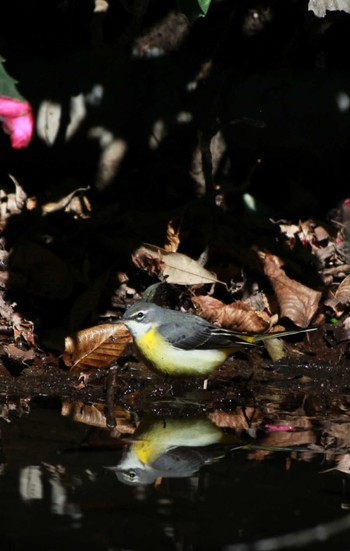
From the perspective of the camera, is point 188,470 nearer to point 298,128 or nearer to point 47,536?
point 47,536

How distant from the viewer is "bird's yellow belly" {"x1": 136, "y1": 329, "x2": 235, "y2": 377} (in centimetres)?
586

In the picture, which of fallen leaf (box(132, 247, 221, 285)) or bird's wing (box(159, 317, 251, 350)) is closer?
bird's wing (box(159, 317, 251, 350))

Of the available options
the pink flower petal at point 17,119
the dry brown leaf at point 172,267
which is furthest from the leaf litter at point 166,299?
the pink flower petal at point 17,119

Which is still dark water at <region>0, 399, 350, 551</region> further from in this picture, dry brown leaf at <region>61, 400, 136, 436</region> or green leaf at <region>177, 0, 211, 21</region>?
green leaf at <region>177, 0, 211, 21</region>

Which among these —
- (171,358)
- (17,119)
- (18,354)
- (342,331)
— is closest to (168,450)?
(171,358)

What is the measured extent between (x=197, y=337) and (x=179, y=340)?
11cm

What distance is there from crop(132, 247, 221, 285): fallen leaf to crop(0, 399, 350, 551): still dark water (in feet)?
5.84

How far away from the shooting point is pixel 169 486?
4.07 metres

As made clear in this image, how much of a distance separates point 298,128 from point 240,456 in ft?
12.8

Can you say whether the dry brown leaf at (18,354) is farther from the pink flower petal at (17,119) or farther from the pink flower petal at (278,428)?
the pink flower petal at (278,428)

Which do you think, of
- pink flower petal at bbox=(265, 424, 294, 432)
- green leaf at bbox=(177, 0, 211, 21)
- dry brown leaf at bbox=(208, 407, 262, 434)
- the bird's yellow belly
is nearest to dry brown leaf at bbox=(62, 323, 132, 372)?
Result: the bird's yellow belly

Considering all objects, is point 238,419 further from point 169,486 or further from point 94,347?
point 169,486

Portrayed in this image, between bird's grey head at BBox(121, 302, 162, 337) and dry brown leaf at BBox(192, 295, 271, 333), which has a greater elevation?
bird's grey head at BBox(121, 302, 162, 337)

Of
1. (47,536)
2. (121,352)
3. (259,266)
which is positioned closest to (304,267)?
(259,266)
